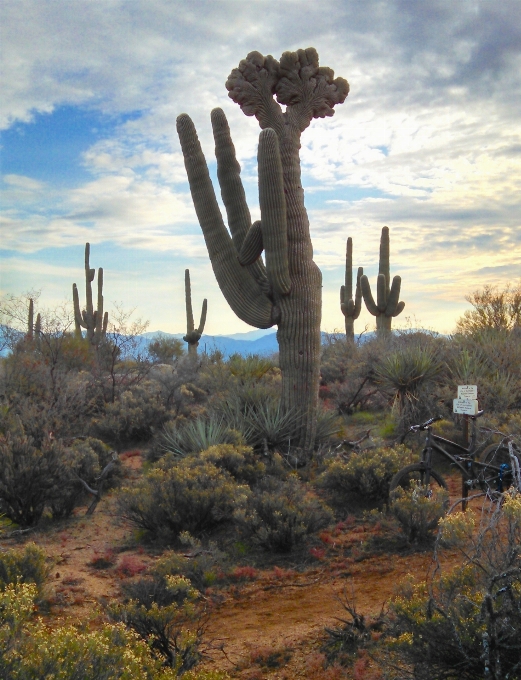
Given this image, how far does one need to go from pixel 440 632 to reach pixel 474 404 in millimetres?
5017

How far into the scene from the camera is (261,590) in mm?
6188

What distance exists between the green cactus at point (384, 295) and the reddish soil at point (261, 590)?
14.9 m

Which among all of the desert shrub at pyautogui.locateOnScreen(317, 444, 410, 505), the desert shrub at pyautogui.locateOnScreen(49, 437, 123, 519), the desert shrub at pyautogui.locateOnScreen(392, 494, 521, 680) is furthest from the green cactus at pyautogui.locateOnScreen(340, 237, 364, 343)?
the desert shrub at pyautogui.locateOnScreen(392, 494, 521, 680)

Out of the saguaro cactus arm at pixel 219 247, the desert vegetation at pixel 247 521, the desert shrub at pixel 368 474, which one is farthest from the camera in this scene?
the saguaro cactus arm at pixel 219 247

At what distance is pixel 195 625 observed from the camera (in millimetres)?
5320

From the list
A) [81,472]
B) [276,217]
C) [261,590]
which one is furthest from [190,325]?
[261,590]

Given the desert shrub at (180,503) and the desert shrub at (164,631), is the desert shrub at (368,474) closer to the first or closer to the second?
the desert shrub at (180,503)

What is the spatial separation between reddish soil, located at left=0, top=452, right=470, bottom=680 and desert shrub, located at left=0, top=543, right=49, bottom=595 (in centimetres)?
17

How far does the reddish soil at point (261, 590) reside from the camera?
486 centimetres

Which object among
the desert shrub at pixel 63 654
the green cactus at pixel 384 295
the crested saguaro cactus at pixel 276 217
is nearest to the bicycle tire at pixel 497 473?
the crested saguaro cactus at pixel 276 217

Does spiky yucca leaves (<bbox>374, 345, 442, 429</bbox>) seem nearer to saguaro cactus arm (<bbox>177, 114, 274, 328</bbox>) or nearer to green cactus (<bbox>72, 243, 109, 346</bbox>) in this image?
saguaro cactus arm (<bbox>177, 114, 274, 328</bbox>)

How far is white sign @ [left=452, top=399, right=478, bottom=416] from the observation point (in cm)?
817

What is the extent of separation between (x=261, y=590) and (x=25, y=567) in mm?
2168

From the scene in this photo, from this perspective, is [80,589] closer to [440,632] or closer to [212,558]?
[212,558]
